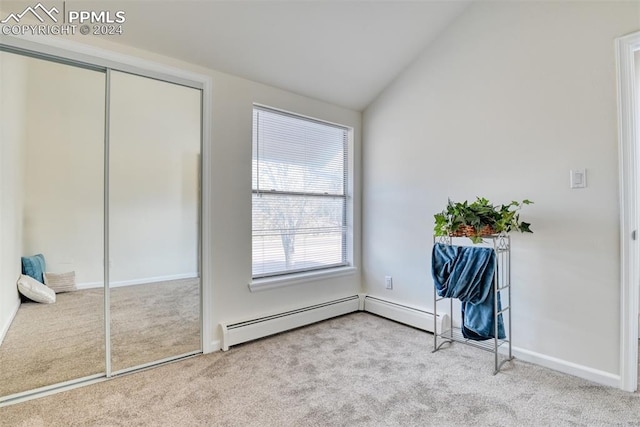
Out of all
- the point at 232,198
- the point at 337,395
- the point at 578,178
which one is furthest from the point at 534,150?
the point at 232,198

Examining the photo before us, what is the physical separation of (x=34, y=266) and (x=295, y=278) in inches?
82.2

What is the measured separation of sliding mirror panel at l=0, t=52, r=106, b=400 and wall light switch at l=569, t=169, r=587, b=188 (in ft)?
10.9

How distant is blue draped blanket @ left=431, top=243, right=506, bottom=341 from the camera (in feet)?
7.23

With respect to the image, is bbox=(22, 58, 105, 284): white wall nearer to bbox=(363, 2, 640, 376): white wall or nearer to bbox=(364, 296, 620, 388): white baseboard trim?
bbox=(364, 296, 620, 388): white baseboard trim

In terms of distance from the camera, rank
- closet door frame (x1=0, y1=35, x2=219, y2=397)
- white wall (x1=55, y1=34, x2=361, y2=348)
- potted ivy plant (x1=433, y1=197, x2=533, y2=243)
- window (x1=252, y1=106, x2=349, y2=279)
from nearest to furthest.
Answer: closet door frame (x1=0, y1=35, x2=219, y2=397) < potted ivy plant (x1=433, y1=197, x2=533, y2=243) < white wall (x1=55, y1=34, x2=361, y2=348) < window (x1=252, y1=106, x2=349, y2=279)

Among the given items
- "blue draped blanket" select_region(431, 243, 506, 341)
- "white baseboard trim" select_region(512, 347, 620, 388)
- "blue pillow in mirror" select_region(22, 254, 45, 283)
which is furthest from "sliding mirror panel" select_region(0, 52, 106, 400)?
"white baseboard trim" select_region(512, 347, 620, 388)

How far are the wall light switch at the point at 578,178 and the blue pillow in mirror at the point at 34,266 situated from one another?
3.97 meters

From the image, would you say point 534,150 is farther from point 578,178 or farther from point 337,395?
point 337,395

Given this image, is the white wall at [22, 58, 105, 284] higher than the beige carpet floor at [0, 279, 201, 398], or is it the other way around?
the white wall at [22, 58, 105, 284]

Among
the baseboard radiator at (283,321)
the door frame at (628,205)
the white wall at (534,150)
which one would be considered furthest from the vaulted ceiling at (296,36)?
the baseboard radiator at (283,321)

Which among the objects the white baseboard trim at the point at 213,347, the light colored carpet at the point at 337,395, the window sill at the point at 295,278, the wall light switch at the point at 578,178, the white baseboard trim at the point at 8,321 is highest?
the wall light switch at the point at 578,178

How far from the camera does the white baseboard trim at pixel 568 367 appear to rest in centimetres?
197

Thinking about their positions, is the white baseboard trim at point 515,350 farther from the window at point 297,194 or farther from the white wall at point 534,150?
the window at point 297,194

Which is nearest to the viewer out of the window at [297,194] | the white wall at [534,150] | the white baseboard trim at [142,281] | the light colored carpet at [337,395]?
the light colored carpet at [337,395]
